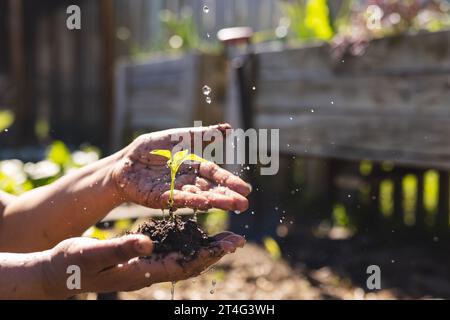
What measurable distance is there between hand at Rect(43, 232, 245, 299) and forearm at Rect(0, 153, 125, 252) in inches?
20.9

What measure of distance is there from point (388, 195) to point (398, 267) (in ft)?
3.67

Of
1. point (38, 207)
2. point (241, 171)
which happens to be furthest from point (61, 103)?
point (38, 207)

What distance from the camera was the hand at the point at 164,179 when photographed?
177cm

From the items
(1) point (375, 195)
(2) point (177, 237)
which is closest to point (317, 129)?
(1) point (375, 195)

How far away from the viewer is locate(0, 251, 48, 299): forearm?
1.59 m

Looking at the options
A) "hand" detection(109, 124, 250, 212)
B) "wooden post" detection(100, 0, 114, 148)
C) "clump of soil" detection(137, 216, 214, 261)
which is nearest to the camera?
"clump of soil" detection(137, 216, 214, 261)

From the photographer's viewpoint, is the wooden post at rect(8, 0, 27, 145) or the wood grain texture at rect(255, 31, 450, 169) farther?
the wooden post at rect(8, 0, 27, 145)

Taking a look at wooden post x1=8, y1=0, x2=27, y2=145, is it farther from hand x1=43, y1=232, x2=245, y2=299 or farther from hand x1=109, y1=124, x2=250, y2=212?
hand x1=43, y1=232, x2=245, y2=299

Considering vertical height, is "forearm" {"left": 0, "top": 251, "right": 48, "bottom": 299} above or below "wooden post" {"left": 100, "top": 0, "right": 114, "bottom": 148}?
below

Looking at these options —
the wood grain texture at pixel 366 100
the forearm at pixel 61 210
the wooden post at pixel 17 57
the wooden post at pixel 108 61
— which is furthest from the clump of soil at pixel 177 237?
the wooden post at pixel 17 57

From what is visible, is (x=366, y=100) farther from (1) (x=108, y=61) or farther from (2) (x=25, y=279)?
(1) (x=108, y=61)

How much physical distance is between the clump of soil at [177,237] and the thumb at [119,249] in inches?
6.0

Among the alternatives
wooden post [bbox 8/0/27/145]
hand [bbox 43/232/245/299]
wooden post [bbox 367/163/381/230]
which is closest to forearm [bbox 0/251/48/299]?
hand [bbox 43/232/245/299]

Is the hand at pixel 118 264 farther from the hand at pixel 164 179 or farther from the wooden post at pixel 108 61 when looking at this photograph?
the wooden post at pixel 108 61
